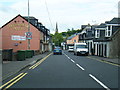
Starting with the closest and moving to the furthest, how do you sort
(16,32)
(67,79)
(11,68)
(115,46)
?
(67,79)
(11,68)
(115,46)
(16,32)

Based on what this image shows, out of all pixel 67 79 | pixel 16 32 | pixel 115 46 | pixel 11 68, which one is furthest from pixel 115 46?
pixel 16 32

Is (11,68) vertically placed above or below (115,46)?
below

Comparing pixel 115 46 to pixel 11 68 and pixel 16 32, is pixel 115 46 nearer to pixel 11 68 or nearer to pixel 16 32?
pixel 11 68

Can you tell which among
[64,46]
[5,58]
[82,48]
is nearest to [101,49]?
[82,48]

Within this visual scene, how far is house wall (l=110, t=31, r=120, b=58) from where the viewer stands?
Result: 31.0m

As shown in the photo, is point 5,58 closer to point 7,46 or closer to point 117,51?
point 117,51

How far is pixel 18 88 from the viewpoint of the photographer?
8.01 m

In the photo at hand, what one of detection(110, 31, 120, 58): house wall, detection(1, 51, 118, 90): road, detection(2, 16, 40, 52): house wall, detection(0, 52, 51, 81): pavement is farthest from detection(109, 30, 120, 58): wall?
detection(2, 16, 40, 52): house wall

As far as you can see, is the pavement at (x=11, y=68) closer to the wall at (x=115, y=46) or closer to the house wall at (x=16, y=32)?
the wall at (x=115, y=46)

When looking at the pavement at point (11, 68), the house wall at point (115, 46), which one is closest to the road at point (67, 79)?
the pavement at point (11, 68)

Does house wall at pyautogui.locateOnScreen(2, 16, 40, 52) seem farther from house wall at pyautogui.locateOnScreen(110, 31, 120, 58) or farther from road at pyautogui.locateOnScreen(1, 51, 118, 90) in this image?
road at pyautogui.locateOnScreen(1, 51, 118, 90)

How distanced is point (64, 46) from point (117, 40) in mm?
98360

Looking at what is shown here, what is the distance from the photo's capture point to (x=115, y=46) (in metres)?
31.6

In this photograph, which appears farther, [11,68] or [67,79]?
[11,68]
